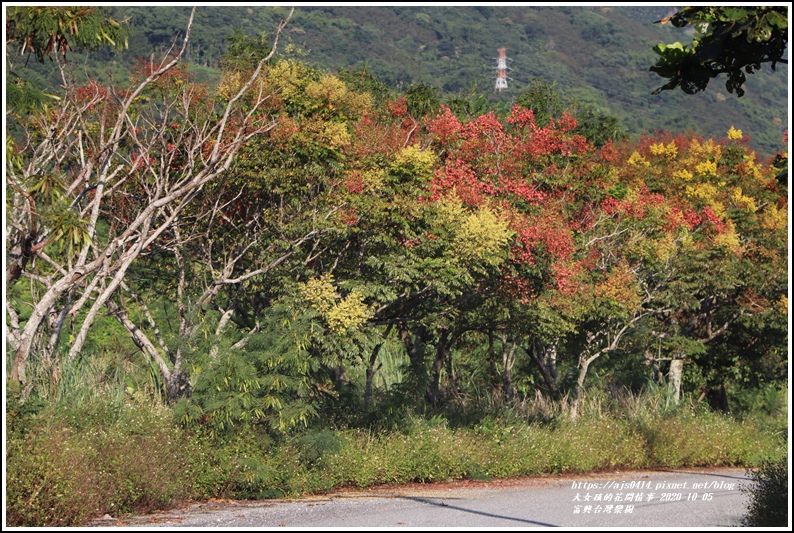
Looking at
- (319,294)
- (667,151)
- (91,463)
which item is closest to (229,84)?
(319,294)

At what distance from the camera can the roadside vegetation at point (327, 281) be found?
11.7m

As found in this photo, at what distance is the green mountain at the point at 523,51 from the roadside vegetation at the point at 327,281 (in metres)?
41.4

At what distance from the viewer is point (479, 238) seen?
50.2 ft

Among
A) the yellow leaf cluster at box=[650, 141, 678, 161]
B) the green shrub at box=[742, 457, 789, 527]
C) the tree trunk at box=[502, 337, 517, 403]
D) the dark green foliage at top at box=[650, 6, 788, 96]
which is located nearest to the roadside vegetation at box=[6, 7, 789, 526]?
the tree trunk at box=[502, 337, 517, 403]

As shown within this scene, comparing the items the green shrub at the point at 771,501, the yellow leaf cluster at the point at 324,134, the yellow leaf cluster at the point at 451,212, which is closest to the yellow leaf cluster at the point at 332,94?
the yellow leaf cluster at the point at 324,134

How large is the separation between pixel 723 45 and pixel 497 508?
8.40m

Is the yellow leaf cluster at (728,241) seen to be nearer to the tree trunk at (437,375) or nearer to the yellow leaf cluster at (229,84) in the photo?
the tree trunk at (437,375)

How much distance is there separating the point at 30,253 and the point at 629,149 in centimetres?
2339

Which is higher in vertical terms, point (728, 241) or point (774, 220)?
point (774, 220)

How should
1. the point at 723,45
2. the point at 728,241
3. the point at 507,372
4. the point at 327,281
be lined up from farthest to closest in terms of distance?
the point at 728,241
the point at 507,372
the point at 327,281
the point at 723,45

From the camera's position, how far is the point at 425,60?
120 m

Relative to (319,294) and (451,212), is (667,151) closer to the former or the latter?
(451,212)

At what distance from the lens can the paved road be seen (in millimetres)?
11359

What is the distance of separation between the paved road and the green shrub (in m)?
1.17
